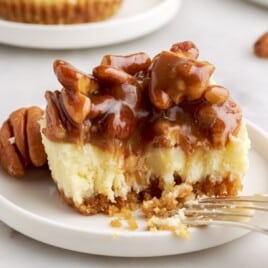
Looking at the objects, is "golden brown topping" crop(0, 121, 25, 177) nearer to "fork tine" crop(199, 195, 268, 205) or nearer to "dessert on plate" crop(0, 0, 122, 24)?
"fork tine" crop(199, 195, 268, 205)

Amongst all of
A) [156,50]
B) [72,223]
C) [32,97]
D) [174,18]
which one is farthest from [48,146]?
[174,18]

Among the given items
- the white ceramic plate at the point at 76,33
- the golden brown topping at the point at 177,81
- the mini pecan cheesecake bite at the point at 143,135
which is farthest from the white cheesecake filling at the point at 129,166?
the white ceramic plate at the point at 76,33

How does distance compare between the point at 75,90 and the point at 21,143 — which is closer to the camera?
the point at 75,90

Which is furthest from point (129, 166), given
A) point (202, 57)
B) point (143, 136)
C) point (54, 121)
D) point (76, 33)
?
point (202, 57)

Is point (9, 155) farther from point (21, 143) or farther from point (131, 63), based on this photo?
point (131, 63)

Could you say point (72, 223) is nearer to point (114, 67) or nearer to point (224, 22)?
point (114, 67)

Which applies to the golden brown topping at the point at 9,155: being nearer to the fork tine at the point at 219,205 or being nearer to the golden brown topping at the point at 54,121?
the golden brown topping at the point at 54,121
